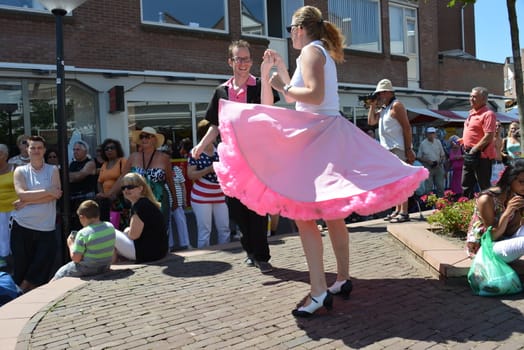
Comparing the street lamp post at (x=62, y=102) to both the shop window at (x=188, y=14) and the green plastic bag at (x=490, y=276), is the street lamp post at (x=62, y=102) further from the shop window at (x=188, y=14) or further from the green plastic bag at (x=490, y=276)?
the shop window at (x=188, y=14)

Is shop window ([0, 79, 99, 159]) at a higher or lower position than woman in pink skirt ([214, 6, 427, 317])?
higher

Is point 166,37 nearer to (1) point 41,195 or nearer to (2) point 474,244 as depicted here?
(1) point 41,195

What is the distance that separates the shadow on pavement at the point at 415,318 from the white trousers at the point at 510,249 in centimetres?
29

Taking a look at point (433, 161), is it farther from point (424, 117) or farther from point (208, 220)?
point (208, 220)

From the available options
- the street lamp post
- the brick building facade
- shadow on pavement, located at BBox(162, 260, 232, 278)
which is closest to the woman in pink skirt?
shadow on pavement, located at BBox(162, 260, 232, 278)

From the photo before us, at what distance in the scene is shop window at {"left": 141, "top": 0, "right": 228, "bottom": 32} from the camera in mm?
13492

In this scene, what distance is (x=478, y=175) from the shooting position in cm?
702

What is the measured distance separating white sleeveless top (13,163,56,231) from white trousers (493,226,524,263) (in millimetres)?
4794

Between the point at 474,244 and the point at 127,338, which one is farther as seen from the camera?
the point at 474,244

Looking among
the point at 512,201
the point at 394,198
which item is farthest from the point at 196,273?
the point at 512,201

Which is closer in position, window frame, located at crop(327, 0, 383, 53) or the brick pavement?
the brick pavement

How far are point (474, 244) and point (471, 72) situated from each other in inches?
830

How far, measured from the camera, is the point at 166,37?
44.4 feet

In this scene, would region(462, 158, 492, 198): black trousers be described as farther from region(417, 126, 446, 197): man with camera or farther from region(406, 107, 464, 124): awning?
region(406, 107, 464, 124): awning
